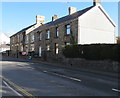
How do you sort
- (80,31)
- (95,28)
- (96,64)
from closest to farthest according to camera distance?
(96,64) < (80,31) < (95,28)

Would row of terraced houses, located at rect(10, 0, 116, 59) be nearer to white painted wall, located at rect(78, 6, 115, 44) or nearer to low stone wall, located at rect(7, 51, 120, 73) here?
white painted wall, located at rect(78, 6, 115, 44)

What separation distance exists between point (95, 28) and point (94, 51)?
1084 cm

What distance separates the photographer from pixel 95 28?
2869 cm

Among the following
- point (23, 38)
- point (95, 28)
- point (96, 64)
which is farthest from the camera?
point (23, 38)

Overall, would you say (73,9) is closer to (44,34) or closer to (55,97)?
(44,34)

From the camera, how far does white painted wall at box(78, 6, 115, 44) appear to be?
27042 millimetres

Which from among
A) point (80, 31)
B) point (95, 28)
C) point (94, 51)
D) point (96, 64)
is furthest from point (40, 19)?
point (96, 64)

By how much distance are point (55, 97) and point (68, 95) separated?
61 centimetres

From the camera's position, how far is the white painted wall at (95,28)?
27.0m

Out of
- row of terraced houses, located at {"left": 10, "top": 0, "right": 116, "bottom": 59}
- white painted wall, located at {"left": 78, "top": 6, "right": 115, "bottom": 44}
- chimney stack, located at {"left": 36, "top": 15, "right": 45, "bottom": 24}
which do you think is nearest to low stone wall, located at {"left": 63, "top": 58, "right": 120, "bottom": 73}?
row of terraced houses, located at {"left": 10, "top": 0, "right": 116, "bottom": 59}

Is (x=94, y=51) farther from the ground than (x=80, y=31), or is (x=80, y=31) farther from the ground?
(x=80, y=31)

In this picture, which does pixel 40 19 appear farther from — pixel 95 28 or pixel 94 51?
pixel 94 51

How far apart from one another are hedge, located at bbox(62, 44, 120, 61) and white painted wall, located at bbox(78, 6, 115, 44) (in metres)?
3.98

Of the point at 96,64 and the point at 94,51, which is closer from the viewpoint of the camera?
the point at 96,64
